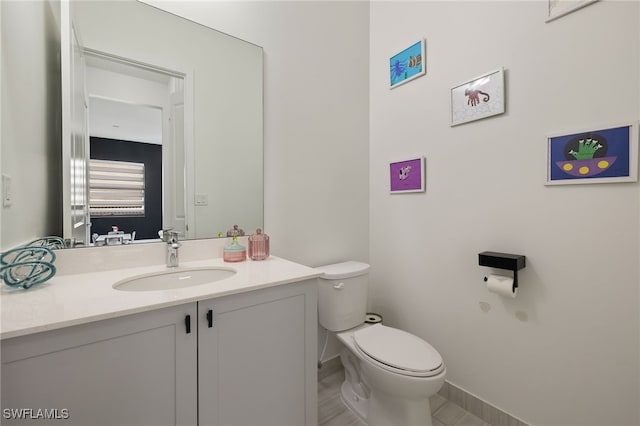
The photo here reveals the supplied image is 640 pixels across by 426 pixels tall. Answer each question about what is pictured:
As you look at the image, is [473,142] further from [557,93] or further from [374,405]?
[374,405]

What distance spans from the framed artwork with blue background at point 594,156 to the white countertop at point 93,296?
114 cm

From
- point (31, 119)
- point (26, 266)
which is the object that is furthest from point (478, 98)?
point (26, 266)

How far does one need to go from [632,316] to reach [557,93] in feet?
3.04

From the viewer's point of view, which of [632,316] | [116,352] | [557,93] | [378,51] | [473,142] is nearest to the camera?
[116,352]

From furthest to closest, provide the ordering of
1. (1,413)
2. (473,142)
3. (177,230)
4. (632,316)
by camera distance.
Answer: (473,142), (177,230), (632,316), (1,413)

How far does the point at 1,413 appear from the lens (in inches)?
26.1

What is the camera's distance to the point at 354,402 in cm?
158

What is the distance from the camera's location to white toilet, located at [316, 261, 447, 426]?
121 centimetres

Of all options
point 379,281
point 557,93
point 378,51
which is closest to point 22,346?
point 379,281

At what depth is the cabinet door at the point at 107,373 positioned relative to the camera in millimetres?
690

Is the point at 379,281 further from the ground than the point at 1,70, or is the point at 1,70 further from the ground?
the point at 1,70

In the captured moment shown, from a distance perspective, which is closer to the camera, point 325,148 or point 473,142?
point 473,142

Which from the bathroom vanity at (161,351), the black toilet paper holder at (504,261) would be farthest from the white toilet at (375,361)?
the black toilet paper holder at (504,261)

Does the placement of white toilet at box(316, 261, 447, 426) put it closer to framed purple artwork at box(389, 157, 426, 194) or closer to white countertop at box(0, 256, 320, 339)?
white countertop at box(0, 256, 320, 339)
